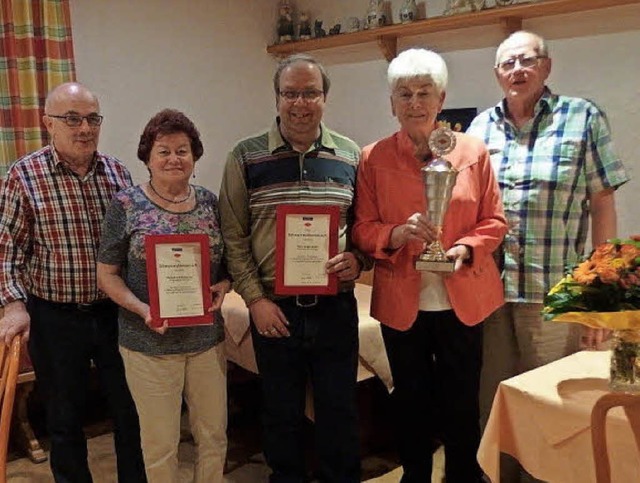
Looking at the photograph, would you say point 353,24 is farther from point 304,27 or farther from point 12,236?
point 12,236

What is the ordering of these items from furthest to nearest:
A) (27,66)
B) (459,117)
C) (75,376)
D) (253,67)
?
1. (253,67)
2. (459,117)
3. (27,66)
4. (75,376)

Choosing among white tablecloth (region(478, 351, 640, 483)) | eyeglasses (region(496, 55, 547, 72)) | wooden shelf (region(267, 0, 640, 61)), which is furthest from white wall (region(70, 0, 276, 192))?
white tablecloth (region(478, 351, 640, 483))

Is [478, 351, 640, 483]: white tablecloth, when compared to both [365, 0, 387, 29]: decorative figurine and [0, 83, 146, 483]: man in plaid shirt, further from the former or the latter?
[365, 0, 387, 29]: decorative figurine

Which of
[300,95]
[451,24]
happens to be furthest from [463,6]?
[300,95]

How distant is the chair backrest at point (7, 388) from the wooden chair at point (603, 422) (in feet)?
4.42

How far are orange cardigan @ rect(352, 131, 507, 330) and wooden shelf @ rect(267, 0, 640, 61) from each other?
4.84 feet

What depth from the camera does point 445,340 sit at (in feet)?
6.89

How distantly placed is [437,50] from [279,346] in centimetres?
238

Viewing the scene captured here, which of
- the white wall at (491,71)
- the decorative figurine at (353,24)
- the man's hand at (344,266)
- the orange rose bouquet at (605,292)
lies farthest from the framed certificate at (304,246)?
the decorative figurine at (353,24)

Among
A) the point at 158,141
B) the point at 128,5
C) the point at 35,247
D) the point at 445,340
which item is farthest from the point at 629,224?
the point at 128,5

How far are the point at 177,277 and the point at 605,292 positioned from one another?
113cm

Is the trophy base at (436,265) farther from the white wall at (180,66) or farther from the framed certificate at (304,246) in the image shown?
the white wall at (180,66)

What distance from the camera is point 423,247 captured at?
2002mm

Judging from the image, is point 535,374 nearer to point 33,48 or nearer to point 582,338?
point 582,338
